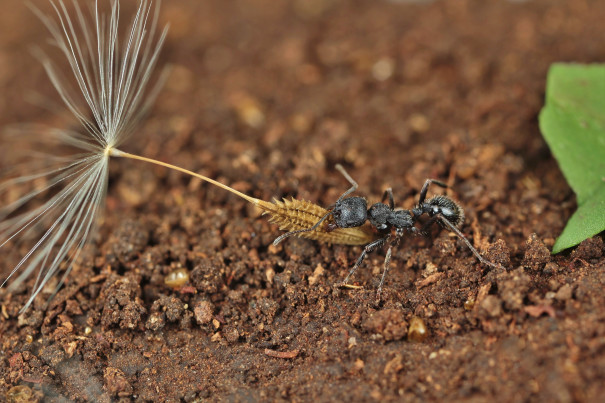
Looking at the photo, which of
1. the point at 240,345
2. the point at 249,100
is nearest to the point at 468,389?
the point at 240,345

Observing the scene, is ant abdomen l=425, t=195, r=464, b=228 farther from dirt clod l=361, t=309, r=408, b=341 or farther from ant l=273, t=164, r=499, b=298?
dirt clod l=361, t=309, r=408, b=341

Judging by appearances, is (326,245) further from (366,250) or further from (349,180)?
(349,180)

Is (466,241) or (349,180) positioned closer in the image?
(466,241)

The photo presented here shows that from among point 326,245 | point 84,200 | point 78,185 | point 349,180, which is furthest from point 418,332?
point 78,185

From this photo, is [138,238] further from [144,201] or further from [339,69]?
[339,69]

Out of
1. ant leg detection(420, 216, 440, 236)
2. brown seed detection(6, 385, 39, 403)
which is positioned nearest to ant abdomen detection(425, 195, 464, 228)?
ant leg detection(420, 216, 440, 236)

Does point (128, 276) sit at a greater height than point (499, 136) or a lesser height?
lesser
